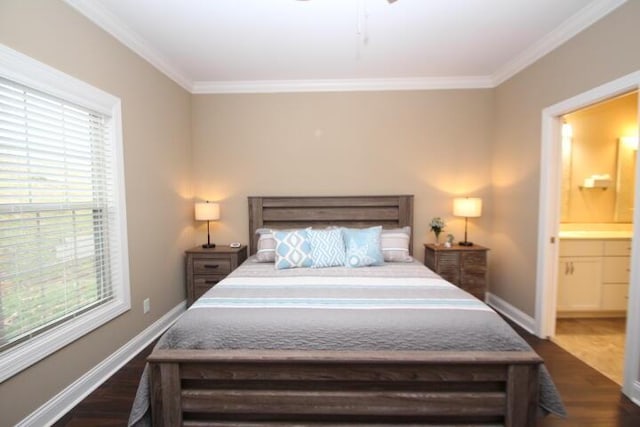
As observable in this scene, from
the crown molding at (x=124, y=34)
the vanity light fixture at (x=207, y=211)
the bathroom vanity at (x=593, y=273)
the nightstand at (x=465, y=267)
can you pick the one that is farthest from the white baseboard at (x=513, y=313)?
the crown molding at (x=124, y=34)

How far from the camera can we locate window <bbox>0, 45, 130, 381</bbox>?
1.61 meters

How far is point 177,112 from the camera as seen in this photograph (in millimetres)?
3324

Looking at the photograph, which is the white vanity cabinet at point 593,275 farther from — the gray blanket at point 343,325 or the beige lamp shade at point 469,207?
the gray blanket at point 343,325

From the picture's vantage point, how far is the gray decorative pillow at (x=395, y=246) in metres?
2.99

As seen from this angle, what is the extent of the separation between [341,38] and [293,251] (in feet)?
6.44

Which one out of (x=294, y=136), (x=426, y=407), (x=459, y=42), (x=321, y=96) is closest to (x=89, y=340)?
(x=426, y=407)

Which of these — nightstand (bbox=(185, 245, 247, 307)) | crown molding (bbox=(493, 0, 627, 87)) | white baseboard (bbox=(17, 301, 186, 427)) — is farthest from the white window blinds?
crown molding (bbox=(493, 0, 627, 87))

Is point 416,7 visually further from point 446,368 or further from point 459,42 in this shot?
point 446,368

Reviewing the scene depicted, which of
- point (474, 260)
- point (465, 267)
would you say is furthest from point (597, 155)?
point (465, 267)

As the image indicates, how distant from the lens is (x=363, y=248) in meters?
2.79

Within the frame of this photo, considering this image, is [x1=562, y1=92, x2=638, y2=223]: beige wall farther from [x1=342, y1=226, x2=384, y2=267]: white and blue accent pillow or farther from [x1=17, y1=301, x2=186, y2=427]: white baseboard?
[x1=17, y1=301, x2=186, y2=427]: white baseboard

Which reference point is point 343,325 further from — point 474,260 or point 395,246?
point 474,260

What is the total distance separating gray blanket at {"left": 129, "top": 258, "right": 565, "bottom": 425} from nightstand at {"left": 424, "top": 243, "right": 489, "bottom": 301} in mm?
1319

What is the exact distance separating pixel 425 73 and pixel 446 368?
308 cm
